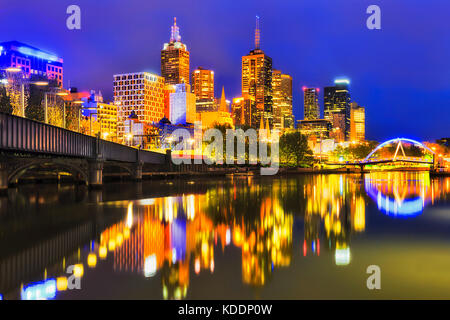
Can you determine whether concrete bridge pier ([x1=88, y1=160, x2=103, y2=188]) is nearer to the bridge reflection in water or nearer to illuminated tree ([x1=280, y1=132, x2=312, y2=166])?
the bridge reflection in water

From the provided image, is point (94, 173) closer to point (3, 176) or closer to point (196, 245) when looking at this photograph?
point (3, 176)

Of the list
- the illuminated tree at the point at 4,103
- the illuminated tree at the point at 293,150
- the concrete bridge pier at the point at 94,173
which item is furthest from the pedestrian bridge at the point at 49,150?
the illuminated tree at the point at 293,150

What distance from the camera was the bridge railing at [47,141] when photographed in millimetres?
34812

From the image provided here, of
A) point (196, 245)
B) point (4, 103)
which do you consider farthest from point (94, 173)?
point (196, 245)

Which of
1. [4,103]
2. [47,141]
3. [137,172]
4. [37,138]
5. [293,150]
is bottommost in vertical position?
[137,172]

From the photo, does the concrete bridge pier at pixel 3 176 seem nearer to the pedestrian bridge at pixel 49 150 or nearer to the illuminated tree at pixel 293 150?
the pedestrian bridge at pixel 49 150

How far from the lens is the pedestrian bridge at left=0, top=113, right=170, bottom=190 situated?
3597 centimetres

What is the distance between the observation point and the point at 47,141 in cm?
4406

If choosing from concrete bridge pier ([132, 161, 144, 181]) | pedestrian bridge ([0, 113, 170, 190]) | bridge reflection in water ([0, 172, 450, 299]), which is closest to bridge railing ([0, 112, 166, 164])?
pedestrian bridge ([0, 113, 170, 190])

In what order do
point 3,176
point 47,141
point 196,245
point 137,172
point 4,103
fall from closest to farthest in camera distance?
1. point 196,245
2. point 47,141
3. point 3,176
4. point 4,103
5. point 137,172

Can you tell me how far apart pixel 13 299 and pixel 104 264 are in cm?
413

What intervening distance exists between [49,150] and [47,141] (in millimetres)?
1269
